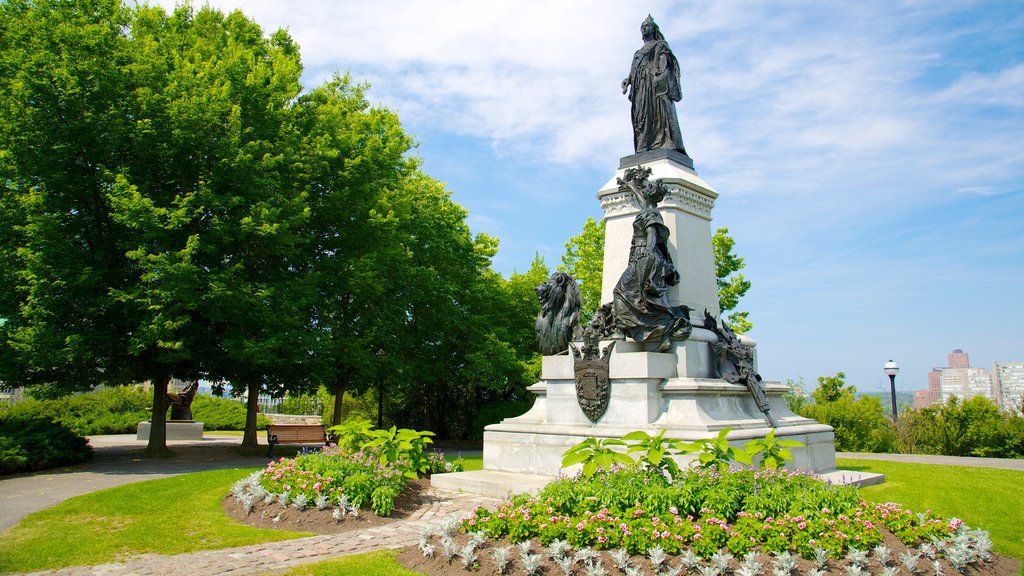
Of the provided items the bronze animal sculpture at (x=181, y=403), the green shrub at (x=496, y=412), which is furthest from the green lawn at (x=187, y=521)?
the bronze animal sculpture at (x=181, y=403)

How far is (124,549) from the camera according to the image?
7.43m

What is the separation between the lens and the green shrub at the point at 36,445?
1398 cm

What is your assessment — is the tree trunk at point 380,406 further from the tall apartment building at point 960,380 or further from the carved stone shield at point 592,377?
the tall apartment building at point 960,380

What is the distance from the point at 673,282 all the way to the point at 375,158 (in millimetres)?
12345

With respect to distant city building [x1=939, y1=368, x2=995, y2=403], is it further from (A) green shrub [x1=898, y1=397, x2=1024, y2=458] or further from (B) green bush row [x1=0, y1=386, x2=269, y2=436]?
(B) green bush row [x1=0, y1=386, x2=269, y2=436]

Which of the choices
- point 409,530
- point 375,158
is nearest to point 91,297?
point 375,158

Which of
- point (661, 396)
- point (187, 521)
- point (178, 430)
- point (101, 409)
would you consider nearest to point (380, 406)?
point (178, 430)

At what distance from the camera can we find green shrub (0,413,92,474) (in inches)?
551

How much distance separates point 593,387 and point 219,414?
25968 mm

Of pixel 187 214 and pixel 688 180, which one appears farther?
pixel 187 214

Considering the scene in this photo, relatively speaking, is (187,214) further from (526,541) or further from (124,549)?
(526,541)

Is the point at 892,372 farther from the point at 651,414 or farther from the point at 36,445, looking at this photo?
the point at 36,445

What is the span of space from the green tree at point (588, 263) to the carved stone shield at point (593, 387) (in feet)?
49.5

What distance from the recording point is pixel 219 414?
3253 cm
